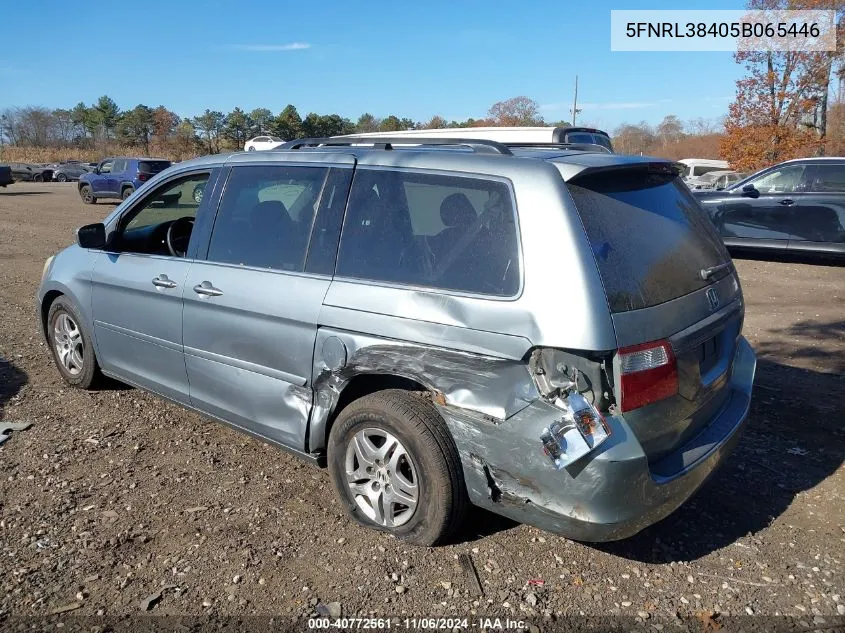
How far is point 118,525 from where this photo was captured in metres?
3.36

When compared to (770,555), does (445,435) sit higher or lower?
higher

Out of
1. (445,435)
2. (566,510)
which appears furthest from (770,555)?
(445,435)

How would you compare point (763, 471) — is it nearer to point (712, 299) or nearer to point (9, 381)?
point (712, 299)

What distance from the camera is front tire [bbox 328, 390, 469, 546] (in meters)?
2.95

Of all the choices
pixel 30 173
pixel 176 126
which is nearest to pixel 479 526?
pixel 30 173

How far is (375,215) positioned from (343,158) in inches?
16.6

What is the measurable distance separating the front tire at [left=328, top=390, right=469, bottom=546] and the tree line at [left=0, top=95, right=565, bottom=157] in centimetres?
4948

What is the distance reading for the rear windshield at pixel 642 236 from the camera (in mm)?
2742

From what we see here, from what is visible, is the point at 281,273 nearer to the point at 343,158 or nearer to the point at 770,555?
the point at 343,158

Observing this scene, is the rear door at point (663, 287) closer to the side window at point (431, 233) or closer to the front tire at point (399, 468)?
the side window at point (431, 233)

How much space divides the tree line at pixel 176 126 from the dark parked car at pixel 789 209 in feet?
135

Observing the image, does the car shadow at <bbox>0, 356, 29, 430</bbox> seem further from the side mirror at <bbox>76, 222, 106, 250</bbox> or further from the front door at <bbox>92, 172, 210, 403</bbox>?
the side mirror at <bbox>76, 222, 106, 250</bbox>

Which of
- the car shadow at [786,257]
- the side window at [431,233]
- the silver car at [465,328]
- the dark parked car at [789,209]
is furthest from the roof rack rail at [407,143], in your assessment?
the car shadow at [786,257]

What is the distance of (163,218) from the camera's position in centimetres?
573
